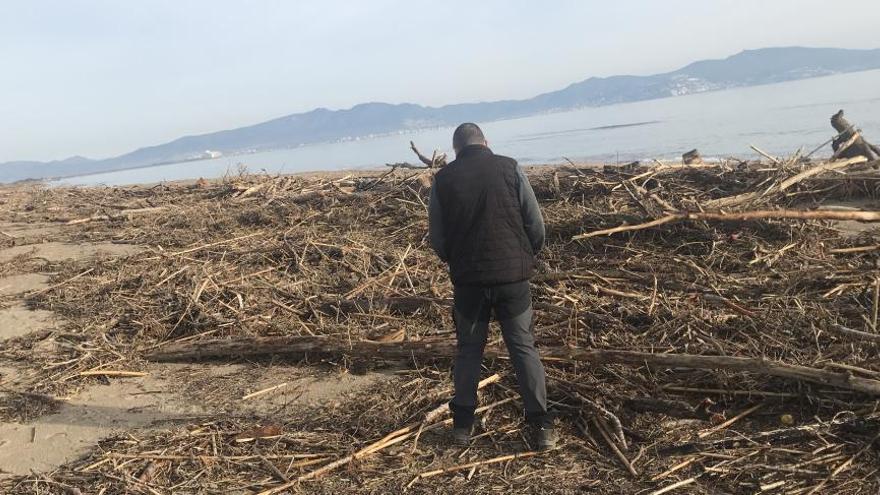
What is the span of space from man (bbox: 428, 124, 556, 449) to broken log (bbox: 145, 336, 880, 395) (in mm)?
698

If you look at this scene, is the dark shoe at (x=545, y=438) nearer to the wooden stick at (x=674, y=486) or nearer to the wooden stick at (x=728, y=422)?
the wooden stick at (x=674, y=486)

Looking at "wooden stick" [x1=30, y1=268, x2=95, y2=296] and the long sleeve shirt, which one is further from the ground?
the long sleeve shirt

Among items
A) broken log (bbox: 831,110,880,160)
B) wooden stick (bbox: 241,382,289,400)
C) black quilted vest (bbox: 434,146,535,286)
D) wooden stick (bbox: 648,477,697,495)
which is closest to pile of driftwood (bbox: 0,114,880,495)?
wooden stick (bbox: 648,477,697,495)

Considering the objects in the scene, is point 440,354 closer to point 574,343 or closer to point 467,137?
point 574,343

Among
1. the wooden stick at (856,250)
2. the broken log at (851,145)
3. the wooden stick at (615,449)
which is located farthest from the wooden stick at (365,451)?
the broken log at (851,145)

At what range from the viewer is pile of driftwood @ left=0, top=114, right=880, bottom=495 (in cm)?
308

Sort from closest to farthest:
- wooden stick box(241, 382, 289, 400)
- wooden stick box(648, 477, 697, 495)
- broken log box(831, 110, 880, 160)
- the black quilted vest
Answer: wooden stick box(648, 477, 697, 495) → the black quilted vest → wooden stick box(241, 382, 289, 400) → broken log box(831, 110, 880, 160)

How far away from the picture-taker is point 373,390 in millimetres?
4164

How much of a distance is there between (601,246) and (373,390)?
3633 millimetres

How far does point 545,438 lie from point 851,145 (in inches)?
393

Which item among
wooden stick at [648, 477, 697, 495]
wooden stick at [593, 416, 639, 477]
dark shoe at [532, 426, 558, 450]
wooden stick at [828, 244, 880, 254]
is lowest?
wooden stick at [648, 477, 697, 495]

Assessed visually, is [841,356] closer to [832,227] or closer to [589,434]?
[589,434]

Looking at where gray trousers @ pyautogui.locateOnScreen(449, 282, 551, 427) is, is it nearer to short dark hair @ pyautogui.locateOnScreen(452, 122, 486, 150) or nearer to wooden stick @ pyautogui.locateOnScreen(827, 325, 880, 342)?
short dark hair @ pyautogui.locateOnScreen(452, 122, 486, 150)

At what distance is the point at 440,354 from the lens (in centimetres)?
431
